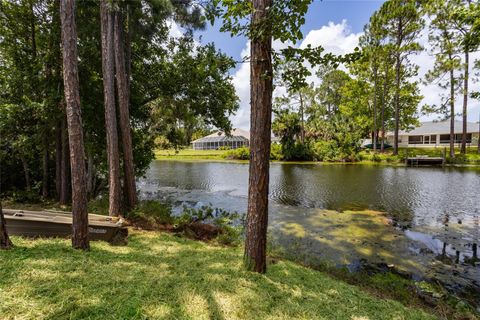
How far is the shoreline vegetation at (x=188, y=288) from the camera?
7.57ft

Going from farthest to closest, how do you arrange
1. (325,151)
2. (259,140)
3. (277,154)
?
(277,154)
(325,151)
(259,140)

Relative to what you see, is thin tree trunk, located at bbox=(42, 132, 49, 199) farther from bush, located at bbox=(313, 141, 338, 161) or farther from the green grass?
the green grass

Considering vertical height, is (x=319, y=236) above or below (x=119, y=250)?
below

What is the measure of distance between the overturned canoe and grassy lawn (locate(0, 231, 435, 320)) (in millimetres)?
538

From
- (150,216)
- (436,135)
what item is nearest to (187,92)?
(150,216)

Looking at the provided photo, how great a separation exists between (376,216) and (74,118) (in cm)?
954

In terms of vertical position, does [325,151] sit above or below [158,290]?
above

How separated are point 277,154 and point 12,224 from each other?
92.9 feet

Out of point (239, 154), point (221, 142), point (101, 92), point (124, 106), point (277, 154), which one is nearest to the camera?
point (124, 106)

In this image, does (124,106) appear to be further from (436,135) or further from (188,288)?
(436,135)

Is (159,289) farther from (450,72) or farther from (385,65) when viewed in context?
(385,65)

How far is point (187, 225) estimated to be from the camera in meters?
6.97

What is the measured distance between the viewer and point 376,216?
345 inches

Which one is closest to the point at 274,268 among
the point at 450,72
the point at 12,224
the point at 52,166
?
the point at 12,224
